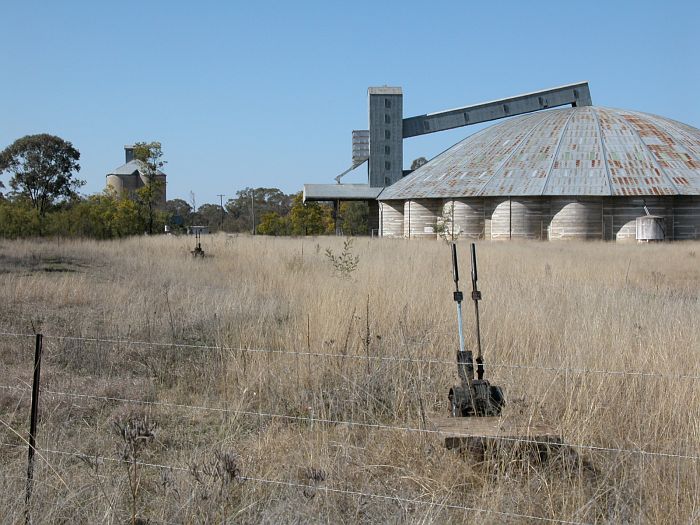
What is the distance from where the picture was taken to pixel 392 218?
175 ft

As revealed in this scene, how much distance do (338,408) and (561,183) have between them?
40241 millimetres

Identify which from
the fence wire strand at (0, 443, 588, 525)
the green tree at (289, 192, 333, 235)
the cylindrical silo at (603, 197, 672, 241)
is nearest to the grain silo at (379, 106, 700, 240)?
the cylindrical silo at (603, 197, 672, 241)

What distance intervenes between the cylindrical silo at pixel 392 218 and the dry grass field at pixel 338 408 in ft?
137

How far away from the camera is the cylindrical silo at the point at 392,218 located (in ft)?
173

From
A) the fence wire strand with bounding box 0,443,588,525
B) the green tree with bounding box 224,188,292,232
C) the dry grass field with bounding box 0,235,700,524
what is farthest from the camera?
the green tree with bounding box 224,188,292,232

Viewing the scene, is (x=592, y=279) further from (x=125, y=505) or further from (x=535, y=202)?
(x=535, y=202)

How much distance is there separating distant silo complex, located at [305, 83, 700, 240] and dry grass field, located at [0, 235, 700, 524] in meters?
27.9

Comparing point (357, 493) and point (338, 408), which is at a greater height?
point (338, 408)

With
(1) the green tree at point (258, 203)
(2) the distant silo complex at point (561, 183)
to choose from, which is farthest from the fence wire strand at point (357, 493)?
(1) the green tree at point (258, 203)

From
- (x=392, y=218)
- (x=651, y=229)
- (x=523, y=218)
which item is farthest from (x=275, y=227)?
(x=651, y=229)

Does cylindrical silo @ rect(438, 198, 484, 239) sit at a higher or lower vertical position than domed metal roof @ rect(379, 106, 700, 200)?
lower

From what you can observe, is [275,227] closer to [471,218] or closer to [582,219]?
[471,218]

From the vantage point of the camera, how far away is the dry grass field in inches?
165

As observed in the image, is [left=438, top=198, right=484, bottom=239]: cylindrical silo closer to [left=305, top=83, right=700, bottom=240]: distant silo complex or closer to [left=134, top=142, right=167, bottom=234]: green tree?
[left=305, top=83, right=700, bottom=240]: distant silo complex
